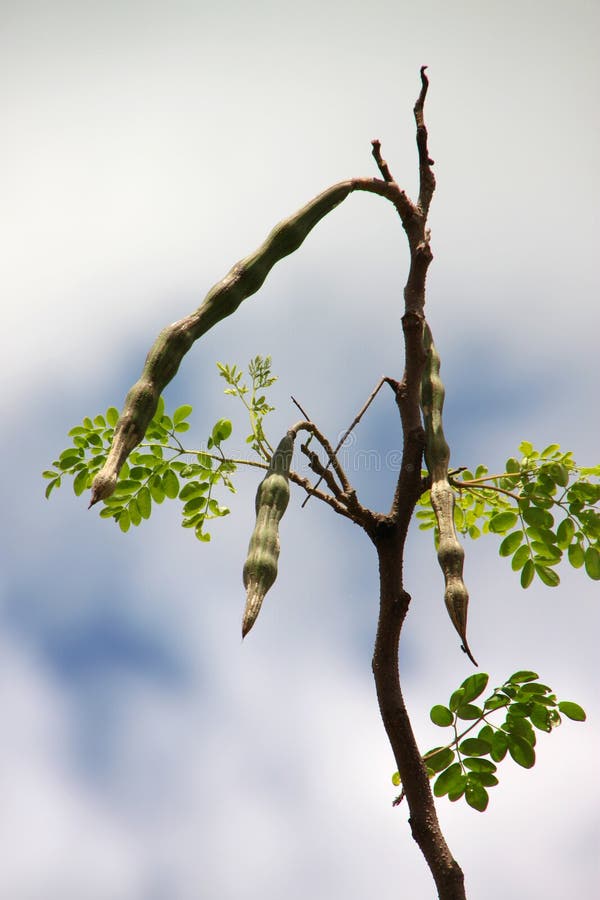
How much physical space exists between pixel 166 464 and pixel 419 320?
1.35m

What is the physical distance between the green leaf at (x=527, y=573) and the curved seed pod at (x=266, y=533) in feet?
3.43

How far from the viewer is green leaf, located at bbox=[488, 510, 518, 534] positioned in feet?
10.3

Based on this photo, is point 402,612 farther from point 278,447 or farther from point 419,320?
point 419,320

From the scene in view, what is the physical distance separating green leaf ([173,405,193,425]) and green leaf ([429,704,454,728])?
149 cm

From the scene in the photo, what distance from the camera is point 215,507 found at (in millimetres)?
3508

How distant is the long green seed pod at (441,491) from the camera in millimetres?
2098

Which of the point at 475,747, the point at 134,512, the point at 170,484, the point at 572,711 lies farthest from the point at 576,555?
the point at 134,512

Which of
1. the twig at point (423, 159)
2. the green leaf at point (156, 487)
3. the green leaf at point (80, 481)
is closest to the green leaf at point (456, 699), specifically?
the green leaf at point (156, 487)

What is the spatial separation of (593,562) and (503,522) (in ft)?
1.12

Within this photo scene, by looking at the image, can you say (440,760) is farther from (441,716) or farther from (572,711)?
(572,711)

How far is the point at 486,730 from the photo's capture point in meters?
2.86

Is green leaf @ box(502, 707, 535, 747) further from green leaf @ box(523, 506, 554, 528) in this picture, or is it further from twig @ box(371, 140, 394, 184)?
twig @ box(371, 140, 394, 184)

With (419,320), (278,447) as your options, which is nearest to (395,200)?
(419,320)

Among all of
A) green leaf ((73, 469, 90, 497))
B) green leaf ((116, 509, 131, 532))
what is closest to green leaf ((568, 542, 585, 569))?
green leaf ((116, 509, 131, 532))
